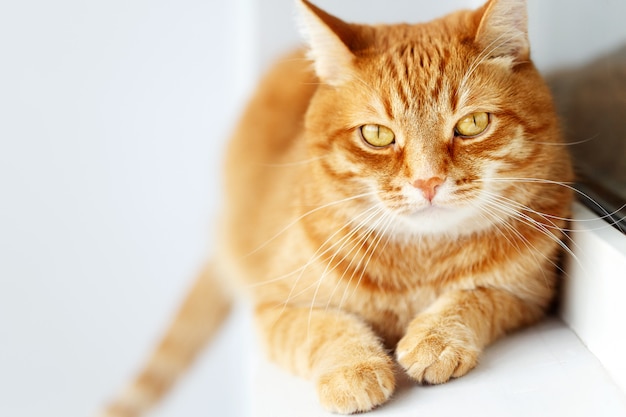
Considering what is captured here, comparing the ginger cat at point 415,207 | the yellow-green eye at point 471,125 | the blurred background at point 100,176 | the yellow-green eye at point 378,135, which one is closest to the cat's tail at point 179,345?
the blurred background at point 100,176

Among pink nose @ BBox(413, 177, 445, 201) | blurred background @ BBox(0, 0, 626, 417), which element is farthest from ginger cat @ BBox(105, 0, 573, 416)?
blurred background @ BBox(0, 0, 626, 417)

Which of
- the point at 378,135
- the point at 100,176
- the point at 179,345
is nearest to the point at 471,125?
the point at 378,135

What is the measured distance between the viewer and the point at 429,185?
1.23 meters

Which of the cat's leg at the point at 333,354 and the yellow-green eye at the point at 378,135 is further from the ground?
the yellow-green eye at the point at 378,135

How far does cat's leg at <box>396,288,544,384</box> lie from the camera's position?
1231mm

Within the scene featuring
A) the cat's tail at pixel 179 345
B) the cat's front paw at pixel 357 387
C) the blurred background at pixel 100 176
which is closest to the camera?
the cat's front paw at pixel 357 387

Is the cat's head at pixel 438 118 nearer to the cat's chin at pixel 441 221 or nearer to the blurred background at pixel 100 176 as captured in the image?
the cat's chin at pixel 441 221

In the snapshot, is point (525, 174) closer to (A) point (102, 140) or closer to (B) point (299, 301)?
(B) point (299, 301)

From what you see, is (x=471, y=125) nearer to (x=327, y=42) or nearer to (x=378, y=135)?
(x=378, y=135)

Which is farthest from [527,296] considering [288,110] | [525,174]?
[288,110]

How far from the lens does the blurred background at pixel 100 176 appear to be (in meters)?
2.56

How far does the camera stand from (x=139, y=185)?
107 inches

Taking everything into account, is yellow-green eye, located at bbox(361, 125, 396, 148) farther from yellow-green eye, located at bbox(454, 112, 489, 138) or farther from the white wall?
the white wall

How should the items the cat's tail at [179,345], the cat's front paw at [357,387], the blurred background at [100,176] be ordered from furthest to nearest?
the blurred background at [100,176] → the cat's tail at [179,345] → the cat's front paw at [357,387]
